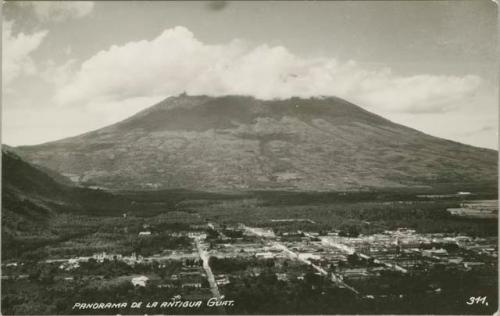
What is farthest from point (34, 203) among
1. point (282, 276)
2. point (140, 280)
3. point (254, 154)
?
point (254, 154)

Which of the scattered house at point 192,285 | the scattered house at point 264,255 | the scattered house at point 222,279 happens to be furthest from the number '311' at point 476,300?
the scattered house at point 192,285

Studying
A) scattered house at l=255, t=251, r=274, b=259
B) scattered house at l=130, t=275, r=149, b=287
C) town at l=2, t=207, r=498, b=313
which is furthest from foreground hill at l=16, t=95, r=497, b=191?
scattered house at l=130, t=275, r=149, b=287

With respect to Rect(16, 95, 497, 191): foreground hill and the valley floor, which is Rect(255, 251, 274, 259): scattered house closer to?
the valley floor

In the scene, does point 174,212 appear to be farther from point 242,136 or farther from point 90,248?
point 242,136

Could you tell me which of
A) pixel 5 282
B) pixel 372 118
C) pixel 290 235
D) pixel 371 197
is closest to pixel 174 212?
pixel 290 235

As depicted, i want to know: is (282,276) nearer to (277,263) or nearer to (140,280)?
(277,263)

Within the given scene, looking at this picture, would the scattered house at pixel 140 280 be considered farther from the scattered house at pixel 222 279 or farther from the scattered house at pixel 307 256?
the scattered house at pixel 307 256
